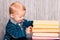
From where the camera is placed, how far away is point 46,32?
0.79 m

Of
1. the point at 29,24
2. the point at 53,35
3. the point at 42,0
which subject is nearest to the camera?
the point at 53,35

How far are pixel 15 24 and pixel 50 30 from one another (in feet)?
0.53

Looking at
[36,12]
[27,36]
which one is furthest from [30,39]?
[36,12]

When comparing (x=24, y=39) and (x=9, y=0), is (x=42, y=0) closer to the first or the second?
(x=9, y=0)

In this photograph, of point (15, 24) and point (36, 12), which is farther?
point (36, 12)

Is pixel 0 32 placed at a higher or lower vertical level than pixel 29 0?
lower

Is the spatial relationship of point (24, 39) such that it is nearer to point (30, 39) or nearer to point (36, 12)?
point (30, 39)

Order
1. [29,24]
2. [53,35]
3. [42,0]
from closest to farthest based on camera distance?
[53,35] → [29,24] → [42,0]

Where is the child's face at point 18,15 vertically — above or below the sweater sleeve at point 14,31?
above

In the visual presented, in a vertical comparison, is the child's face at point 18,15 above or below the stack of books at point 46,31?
above

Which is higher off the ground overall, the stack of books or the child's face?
the child's face

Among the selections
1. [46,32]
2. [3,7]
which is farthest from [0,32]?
[46,32]

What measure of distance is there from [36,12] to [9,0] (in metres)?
0.17

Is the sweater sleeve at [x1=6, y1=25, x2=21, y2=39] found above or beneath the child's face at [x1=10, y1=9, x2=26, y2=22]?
beneath
